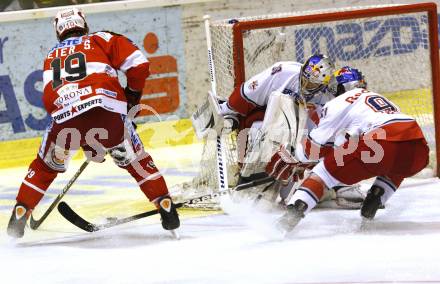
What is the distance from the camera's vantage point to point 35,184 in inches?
177

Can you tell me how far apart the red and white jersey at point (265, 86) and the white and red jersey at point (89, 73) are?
0.88 metres

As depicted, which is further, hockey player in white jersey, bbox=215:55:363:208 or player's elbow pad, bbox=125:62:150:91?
hockey player in white jersey, bbox=215:55:363:208

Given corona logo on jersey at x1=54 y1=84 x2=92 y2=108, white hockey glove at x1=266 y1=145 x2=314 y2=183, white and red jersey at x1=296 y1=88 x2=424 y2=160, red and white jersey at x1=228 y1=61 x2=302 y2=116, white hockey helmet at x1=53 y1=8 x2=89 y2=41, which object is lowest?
white hockey glove at x1=266 y1=145 x2=314 y2=183

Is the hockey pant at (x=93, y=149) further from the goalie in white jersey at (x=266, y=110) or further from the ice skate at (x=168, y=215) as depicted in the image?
the goalie in white jersey at (x=266, y=110)

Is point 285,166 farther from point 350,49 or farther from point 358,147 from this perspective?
point 350,49

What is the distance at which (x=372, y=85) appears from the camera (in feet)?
23.2

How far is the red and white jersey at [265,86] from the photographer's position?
16.8 ft

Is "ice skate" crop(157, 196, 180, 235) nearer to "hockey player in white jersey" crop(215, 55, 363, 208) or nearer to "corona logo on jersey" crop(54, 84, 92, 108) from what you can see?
"corona logo on jersey" crop(54, 84, 92, 108)

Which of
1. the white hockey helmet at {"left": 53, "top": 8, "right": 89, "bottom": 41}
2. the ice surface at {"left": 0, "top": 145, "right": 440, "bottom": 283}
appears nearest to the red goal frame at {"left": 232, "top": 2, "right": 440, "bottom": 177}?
the ice surface at {"left": 0, "top": 145, "right": 440, "bottom": 283}

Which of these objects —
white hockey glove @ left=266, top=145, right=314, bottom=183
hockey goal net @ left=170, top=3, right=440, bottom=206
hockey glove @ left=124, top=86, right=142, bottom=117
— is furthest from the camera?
hockey goal net @ left=170, top=3, right=440, bottom=206

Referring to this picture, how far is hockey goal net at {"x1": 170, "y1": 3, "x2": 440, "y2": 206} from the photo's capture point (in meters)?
5.39

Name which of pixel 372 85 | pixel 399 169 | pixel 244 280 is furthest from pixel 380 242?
pixel 372 85

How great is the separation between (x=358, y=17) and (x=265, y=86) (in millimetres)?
768

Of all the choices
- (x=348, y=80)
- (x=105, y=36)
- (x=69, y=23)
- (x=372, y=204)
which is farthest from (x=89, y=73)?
(x=372, y=204)
